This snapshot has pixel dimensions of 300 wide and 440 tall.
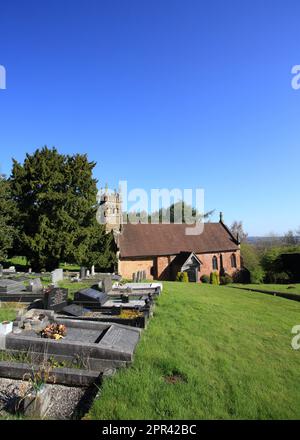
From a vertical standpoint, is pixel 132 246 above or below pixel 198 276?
above

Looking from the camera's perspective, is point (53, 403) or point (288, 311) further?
point (288, 311)

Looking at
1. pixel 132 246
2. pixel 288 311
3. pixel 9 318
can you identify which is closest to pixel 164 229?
pixel 132 246

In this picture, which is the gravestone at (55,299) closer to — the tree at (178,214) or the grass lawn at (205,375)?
the grass lawn at (205,375)

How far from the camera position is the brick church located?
32375 mm

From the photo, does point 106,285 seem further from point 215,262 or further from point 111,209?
point 215,262

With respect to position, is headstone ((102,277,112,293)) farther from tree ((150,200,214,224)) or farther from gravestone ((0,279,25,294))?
tree ((150,200,214,224))

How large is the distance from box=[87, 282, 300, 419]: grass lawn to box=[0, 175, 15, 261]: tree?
19.9m

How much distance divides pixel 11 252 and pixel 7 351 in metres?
24.5

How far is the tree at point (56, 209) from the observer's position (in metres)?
28.7

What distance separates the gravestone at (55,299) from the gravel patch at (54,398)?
5.39 meters

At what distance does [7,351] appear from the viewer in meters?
7.65

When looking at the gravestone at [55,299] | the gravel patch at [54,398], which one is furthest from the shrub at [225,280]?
the gravel patch at [54,398]

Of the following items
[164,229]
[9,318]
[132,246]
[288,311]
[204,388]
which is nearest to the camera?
[204,388]
